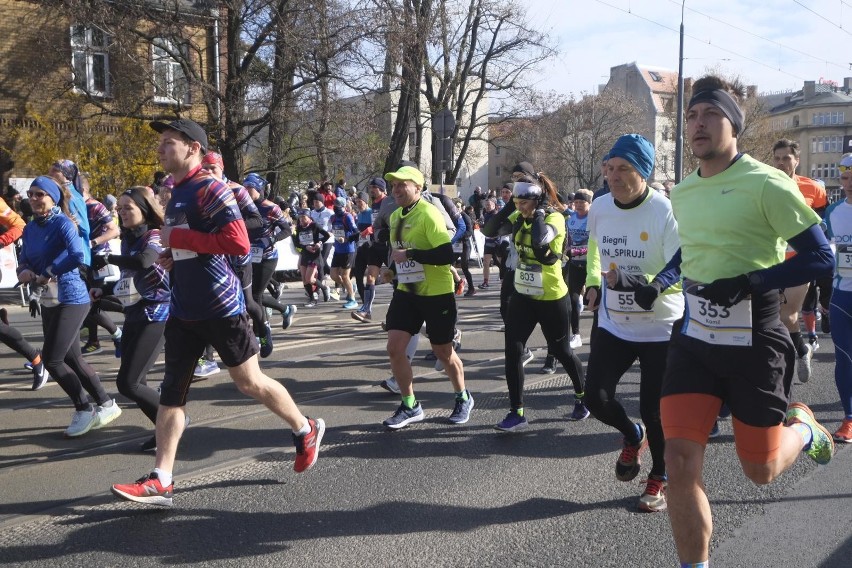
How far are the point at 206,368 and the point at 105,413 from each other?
204cm

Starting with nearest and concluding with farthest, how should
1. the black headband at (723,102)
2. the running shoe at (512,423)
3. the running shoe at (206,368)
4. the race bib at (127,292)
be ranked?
the black headband at (723,102)
the race bib at (127,292)
the running shoe at (512,423)
the running shoe at (206,368)

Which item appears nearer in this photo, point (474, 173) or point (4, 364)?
point (4, 364)

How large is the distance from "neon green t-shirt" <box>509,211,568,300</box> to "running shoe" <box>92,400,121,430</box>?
3166 millimetres

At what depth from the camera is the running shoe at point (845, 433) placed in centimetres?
570

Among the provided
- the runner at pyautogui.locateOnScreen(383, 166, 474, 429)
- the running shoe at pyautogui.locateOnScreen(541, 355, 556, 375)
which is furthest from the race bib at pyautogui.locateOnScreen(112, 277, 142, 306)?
the running shoe at pyautogui.locateOnScreen(541, 355, 556, 375)

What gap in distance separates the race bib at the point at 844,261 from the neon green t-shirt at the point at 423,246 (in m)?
2.73

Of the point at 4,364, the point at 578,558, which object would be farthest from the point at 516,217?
the point at 4,364

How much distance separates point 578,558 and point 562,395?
11.4 ft

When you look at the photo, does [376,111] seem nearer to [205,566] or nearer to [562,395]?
[562,395]

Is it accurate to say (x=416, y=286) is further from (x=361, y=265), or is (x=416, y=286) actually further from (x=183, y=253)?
(x=361, y=265)

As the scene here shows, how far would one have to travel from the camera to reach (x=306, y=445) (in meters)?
4.84

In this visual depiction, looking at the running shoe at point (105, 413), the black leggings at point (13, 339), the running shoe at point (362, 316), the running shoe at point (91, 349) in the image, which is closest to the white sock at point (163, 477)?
the running shoe at point (105, 413)

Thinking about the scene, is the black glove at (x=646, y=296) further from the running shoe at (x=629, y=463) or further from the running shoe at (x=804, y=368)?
the running shoe at (x=804, y=368)

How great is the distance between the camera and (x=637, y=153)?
447 cm
